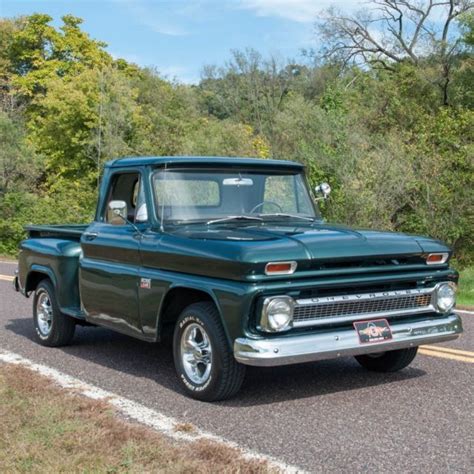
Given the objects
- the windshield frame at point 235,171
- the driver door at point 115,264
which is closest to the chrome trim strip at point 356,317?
the windshield frame at point 235,171

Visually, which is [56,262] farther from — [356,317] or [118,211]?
[356,317]

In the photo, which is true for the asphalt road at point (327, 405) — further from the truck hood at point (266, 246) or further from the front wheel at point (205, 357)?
the truck hood at point (266, 246)

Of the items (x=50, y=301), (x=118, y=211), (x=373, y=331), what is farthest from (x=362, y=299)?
(x=50, y=301)

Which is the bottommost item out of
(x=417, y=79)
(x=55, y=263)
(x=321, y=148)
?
(x=55, y=263)

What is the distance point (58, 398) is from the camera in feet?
18.3

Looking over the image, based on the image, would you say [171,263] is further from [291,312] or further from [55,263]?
[55,263]

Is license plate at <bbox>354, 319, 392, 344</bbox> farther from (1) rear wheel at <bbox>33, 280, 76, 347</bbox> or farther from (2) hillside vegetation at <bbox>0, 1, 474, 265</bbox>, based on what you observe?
(2) hillside vegetation at <bbox>0, 1, 474, 265</bbox>

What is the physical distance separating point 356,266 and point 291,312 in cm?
69

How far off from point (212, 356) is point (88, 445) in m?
1.35

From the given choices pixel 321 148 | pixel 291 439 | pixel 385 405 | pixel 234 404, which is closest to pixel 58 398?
pixel 234 404

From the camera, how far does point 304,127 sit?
33.3 m

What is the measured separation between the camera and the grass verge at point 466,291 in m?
11.8

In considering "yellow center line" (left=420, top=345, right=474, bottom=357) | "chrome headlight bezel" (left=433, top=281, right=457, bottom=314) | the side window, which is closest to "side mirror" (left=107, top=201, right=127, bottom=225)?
the side window

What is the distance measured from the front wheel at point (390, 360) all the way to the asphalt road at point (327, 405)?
86mm
